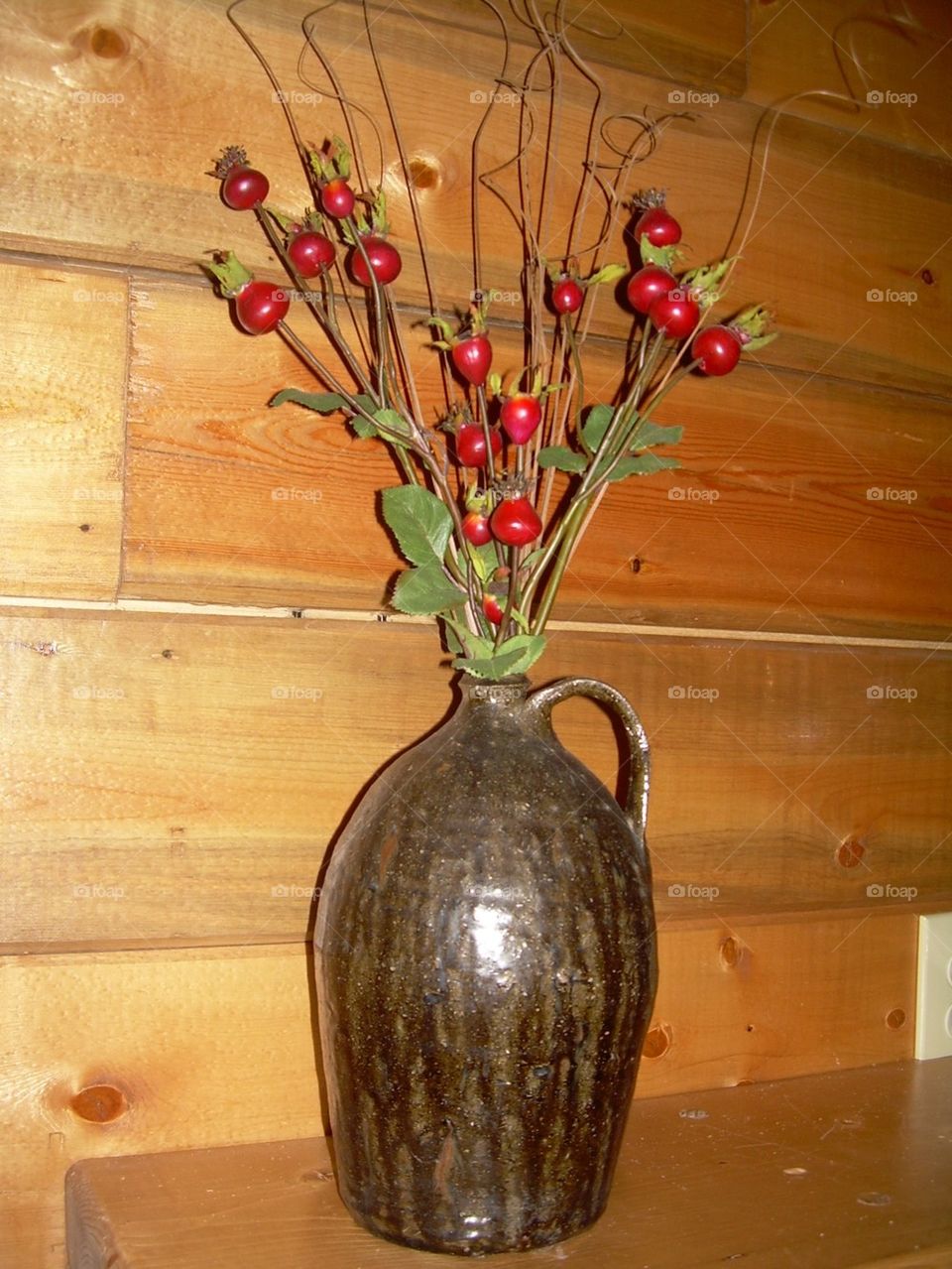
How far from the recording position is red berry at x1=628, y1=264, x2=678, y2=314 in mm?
712

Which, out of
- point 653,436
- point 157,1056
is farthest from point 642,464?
point 157,1056

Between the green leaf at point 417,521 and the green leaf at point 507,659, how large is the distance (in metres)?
0.04

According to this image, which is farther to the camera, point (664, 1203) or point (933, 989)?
point (933, 989)

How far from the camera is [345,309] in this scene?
2.85ft

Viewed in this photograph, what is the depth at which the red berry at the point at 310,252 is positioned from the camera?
72 centimetres

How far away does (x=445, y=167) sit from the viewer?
35.3 inches

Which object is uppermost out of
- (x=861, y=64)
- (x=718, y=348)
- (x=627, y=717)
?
A: (x=861, y=64)

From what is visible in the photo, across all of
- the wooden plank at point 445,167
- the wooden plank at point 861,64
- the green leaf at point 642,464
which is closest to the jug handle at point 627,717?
the green leaf at point 642,464

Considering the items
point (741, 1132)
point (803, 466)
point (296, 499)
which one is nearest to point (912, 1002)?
point (741, 1132)

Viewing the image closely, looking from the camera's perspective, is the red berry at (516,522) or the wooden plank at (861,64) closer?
the red berry at (516,522)

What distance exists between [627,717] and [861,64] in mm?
722

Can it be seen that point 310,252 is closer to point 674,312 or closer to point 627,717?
point 674,312

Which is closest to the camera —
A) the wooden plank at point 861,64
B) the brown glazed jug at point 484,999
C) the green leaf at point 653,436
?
the brown glazed jug at point 484,999

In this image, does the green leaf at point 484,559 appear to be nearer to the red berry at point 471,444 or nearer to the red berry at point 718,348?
the red berry at point 471,444
